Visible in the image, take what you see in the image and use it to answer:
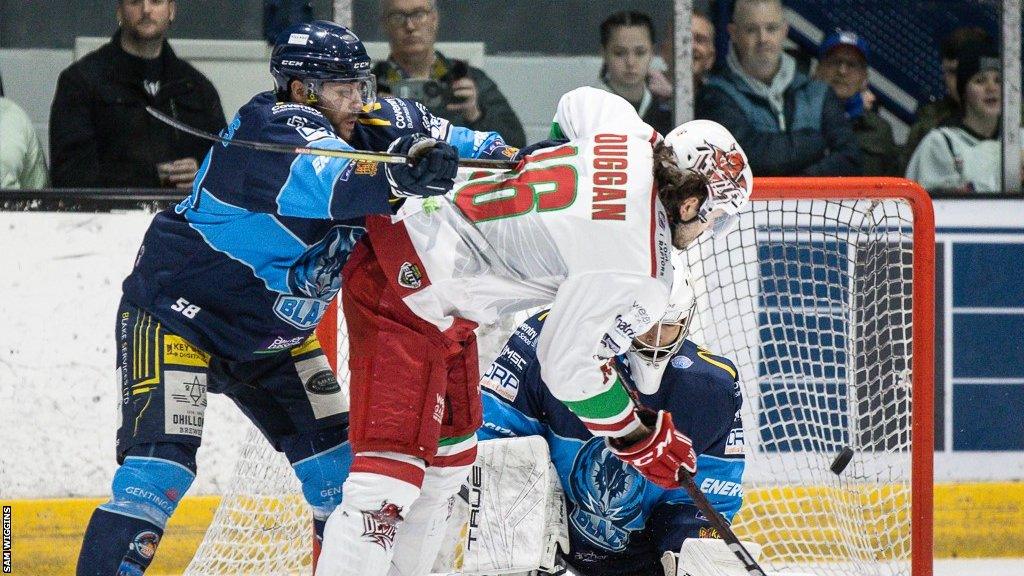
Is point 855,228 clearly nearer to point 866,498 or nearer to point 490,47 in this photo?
point 866,498

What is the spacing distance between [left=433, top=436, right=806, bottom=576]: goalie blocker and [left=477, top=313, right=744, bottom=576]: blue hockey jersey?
0.05 m

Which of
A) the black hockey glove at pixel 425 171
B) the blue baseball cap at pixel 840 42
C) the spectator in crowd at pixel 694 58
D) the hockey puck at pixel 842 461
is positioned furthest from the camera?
the blue baseball cap at pixel 840 42

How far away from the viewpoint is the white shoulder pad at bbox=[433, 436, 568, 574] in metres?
2.62

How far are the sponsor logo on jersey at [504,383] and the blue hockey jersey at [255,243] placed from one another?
0.39m

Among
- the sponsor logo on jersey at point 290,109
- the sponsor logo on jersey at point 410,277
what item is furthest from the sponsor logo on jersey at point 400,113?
the sponsor logo on jersey at point 410,277

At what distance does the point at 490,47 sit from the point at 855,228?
1.19m

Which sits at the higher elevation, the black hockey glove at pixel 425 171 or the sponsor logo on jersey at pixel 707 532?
the black hockey glove at pixel 425 171

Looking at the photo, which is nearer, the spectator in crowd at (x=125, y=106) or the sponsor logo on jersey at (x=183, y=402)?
the sponsor logo on jersey at (x=183, y=402)

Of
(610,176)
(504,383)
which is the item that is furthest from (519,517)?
(610,176)

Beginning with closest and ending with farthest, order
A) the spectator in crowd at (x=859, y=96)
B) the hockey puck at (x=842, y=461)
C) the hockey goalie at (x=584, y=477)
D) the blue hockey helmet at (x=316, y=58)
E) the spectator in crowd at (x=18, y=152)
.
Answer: the blue hockey helmet at (x=316, y=58), the hockey goalie at (x=584, y=477), the hockey puck at (x=842, y=461), the spectator in crowd at (x=18, y=152), the spectator in crowd at (x=859, y=96)

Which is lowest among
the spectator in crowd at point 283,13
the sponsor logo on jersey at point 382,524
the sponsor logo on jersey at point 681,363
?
the sponsor logo on jersey at point 382,524

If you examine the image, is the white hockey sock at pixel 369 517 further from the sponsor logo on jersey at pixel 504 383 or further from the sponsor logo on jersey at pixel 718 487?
the sponsor logo on jersey at pixel 718 487

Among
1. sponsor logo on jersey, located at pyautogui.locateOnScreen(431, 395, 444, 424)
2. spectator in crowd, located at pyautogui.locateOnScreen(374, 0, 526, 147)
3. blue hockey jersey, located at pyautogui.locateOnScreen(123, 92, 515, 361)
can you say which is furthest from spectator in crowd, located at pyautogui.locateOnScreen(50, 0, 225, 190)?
sponsor logo on jersey, located at pyautogui.locateOnScreen(431, 395, 444, 424)

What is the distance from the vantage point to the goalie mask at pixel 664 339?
2.54 m
